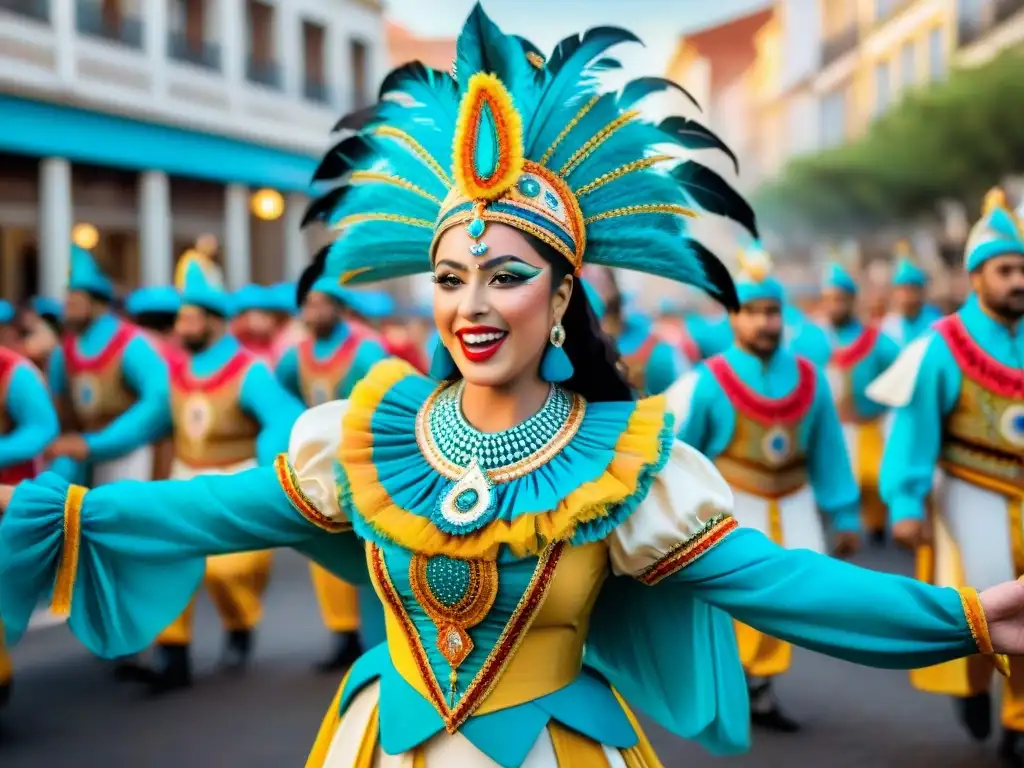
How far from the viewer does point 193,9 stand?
2250 cm

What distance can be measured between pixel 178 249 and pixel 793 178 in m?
14.0

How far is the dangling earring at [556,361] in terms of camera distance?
258 cm

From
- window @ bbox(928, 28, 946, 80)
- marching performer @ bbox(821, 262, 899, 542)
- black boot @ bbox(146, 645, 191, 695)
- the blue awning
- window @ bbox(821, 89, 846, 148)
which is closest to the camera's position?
black boot @ bbox(146, 645, 191, 695)

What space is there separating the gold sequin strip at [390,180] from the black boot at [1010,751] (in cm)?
347

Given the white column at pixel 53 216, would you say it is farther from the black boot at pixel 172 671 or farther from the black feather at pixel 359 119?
the black feather at pixel 359 119

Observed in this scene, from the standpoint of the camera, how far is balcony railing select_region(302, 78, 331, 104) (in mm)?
26219

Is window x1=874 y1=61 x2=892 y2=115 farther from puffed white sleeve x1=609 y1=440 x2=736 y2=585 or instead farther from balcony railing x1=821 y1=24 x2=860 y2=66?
puffed white sleeve x1=609 y1=440 x2=736 y2=585

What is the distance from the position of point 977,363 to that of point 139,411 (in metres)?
4.19

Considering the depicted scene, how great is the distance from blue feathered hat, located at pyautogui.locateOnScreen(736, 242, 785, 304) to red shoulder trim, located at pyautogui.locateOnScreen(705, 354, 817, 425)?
0.38m

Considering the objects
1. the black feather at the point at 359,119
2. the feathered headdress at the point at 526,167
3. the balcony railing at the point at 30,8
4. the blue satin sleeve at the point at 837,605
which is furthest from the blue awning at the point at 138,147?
the blue satin sleeve at the point at 837,605

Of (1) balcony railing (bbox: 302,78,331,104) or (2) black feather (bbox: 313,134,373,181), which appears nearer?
(2) black feather (bbox: 313,134,373,181)

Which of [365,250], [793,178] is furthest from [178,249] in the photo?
[365,250]

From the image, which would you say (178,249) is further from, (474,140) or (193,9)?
(474,140)

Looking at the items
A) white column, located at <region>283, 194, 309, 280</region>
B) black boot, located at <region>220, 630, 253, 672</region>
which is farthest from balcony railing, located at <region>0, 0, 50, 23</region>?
black boot, located at <region>220, 630, 253, 672</region>
